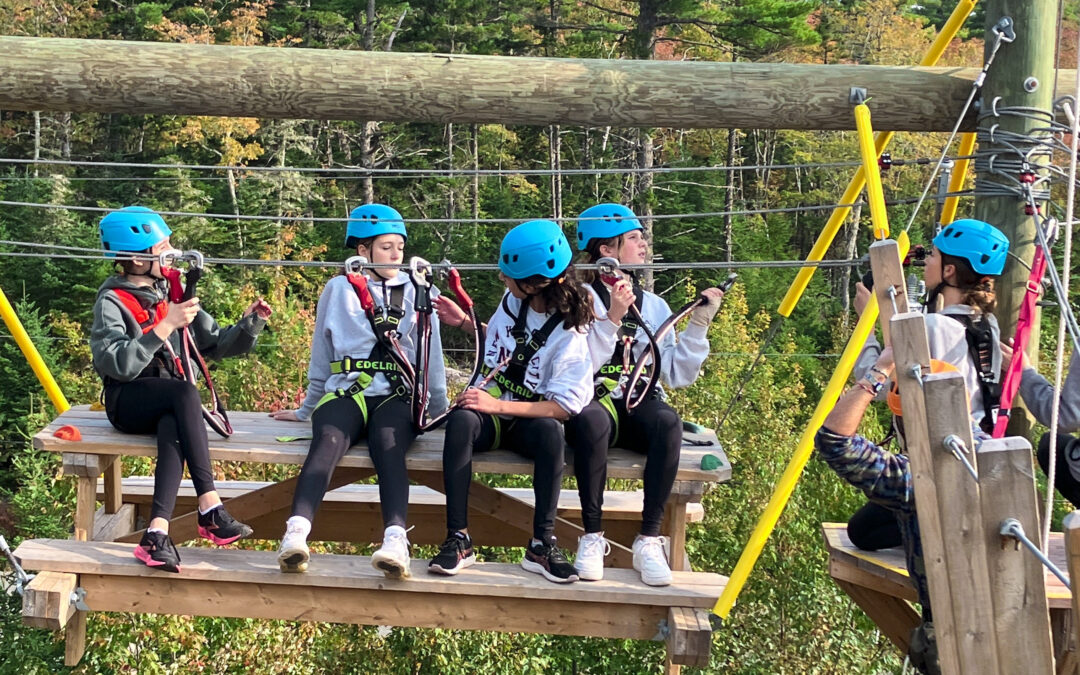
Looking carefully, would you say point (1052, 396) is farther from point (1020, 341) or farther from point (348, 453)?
point (348, 453)

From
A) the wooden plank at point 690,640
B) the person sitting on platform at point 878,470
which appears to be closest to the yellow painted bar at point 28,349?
the wooden plank at point 690,640

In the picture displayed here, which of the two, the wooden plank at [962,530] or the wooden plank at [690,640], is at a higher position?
the wooden plank at [962,530]

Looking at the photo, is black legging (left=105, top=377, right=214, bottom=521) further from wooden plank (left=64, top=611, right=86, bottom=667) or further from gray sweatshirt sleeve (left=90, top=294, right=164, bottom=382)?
wooden plank (left=64, top=611, right=86, bottom=667)

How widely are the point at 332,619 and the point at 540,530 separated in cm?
78

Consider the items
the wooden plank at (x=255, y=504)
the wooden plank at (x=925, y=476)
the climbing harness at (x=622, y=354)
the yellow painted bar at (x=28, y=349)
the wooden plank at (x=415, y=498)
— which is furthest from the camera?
the wooden plank at (x=415, y=498)

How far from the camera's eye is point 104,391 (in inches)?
179

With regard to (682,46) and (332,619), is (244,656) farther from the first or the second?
(682,46)

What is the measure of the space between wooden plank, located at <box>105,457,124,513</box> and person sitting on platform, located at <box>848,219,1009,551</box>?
129 inches

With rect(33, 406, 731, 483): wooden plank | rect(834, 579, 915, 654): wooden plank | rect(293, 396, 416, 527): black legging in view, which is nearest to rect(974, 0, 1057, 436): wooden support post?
rect(834, 579, 915, 654): wooden plank

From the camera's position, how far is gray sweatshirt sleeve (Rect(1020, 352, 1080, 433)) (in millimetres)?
3941

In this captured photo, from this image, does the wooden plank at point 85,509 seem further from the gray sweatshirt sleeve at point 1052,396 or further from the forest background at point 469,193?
the forest background at point 469,193

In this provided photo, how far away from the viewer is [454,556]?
4293 millimetres

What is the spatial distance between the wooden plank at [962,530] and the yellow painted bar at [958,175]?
91.1 inches

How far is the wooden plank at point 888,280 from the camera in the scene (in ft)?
9.71
